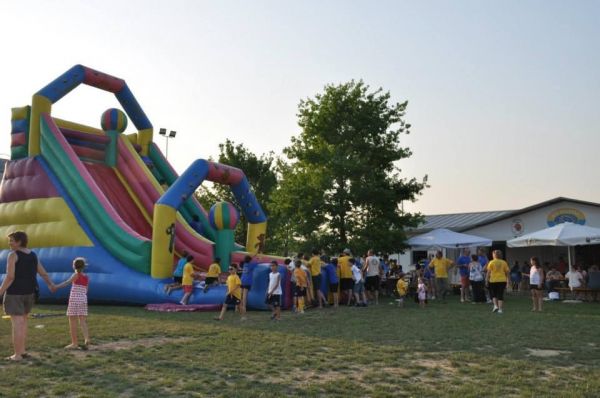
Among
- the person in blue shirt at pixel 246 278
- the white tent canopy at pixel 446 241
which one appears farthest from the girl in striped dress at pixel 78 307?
the white tent canopy at pixel 446 241

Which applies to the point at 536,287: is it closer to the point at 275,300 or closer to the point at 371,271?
the point at 371,271

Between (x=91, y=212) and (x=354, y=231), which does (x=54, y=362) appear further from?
(x=354, y=231)

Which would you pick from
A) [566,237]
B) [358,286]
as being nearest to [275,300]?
[358,286]

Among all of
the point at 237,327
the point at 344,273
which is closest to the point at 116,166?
the point at 344,273

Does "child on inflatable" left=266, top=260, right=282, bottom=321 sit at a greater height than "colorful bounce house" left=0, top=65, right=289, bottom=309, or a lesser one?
lesser

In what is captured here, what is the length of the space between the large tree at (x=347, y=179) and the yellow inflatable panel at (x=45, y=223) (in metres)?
8.41

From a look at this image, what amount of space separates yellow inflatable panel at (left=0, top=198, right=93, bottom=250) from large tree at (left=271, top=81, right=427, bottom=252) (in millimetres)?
8408

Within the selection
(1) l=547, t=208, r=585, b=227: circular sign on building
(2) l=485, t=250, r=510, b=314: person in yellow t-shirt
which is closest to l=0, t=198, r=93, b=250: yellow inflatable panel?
(2) l=485, t=250, r=510, b=314: person in yellow t-shirt

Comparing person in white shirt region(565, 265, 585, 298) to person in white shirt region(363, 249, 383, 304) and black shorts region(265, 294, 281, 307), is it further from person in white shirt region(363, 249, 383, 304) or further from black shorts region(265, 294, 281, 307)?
black shorts region(265, 294, 281, 307)

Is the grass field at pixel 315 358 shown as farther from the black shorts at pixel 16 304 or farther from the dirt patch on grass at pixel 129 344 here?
the black shorts at pixel 16 304

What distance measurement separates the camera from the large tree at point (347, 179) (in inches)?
811

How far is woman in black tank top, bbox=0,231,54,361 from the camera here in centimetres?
668

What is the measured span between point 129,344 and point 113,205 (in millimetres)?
9208

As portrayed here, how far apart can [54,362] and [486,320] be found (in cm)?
742
